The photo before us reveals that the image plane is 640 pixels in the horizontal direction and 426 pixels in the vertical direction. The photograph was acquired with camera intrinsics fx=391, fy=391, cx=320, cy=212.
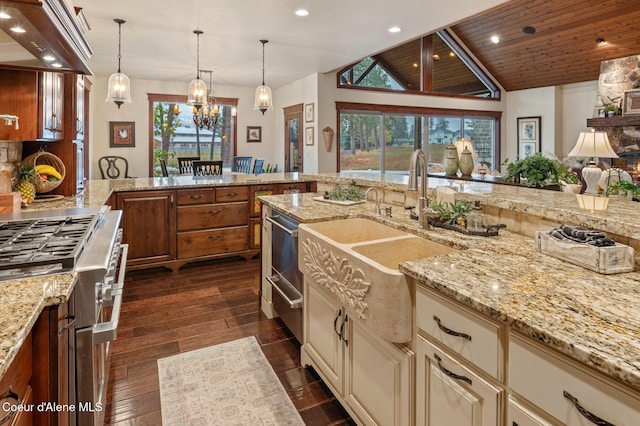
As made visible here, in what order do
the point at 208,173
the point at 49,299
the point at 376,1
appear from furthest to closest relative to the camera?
the point at 208,173 → the point at 376,1 → the point at 49,299

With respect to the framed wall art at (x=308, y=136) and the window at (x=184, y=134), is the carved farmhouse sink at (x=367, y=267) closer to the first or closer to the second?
the framed wall art at (x=308, y=136)

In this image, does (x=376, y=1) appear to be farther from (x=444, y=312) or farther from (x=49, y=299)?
(x=49, y=299)

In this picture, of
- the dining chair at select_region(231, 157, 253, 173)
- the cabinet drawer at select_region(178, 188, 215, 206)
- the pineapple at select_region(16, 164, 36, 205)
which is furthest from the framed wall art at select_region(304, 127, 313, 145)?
the pineapple at select_region(16, 164, 36, 205)

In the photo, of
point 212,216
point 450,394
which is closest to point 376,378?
point 450,394

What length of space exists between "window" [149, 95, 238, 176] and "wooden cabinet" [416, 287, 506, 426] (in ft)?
26.2

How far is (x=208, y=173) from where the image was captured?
6.00 m

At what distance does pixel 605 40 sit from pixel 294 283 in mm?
7982

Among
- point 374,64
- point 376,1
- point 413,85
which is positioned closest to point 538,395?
point 376,1

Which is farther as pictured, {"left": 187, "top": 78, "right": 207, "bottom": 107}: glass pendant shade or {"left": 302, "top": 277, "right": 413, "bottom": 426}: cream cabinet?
{"left": 187, "top": 78, "right": 207, "bottom": 107}: glass pendant shade

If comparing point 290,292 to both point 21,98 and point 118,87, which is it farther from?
point 118,87

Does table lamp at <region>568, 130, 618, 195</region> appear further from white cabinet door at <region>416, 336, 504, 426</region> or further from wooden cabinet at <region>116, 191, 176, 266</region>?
wooden cabinet at <region>116, 191, 176, 266</region>

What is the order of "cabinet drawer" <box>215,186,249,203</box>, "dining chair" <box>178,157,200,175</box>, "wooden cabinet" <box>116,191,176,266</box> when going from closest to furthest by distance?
"wooden cabinet" <box>116,191,176,266</box> < "cabinet drawer" <box>215,186,249,203</box> < "dining chair" <box>178,157,200,175</box>

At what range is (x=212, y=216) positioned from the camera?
4.32 metres

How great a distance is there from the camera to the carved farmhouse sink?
1378 mm
